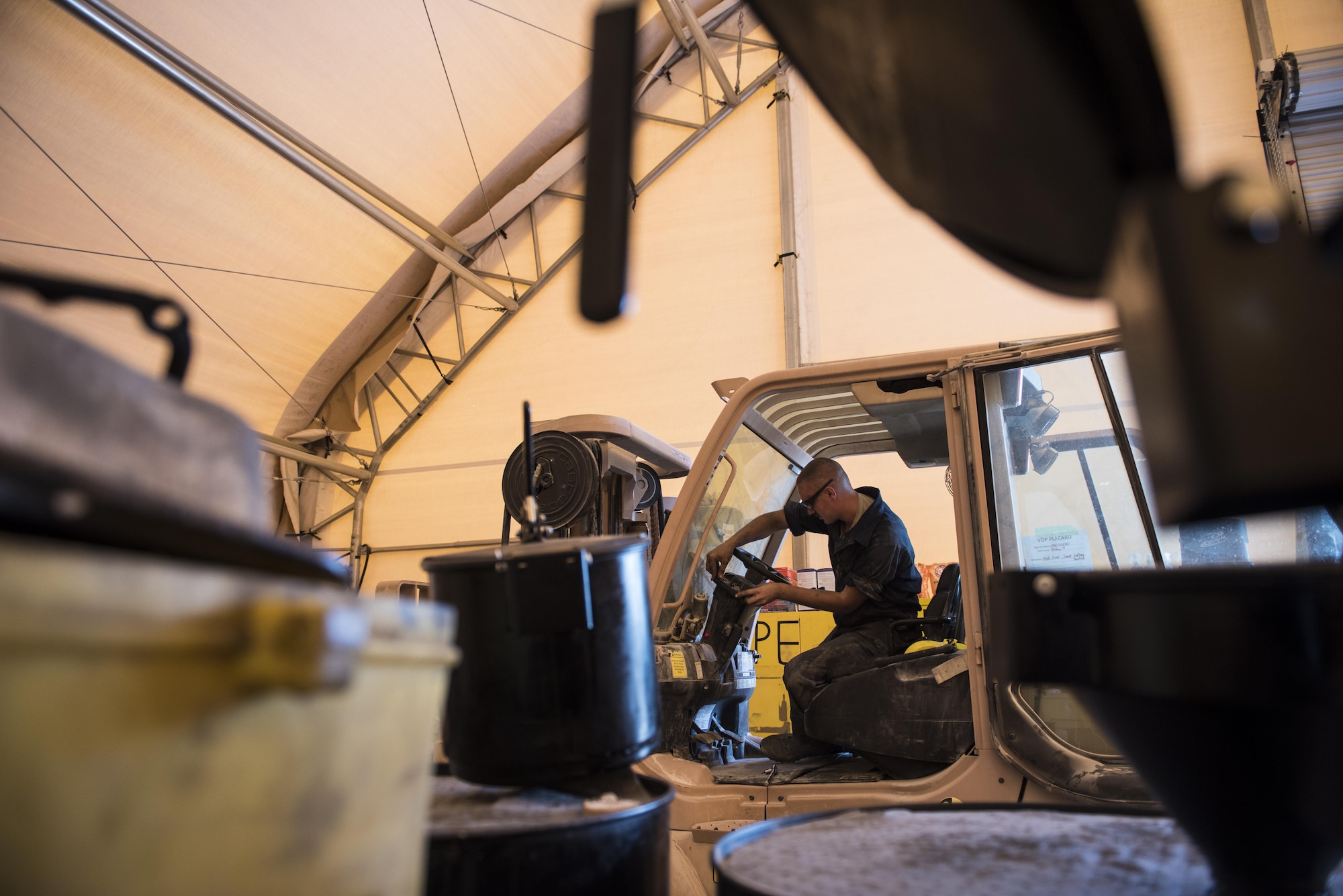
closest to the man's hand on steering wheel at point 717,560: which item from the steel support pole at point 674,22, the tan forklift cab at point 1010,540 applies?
the tan forklift cab at point 1010,540

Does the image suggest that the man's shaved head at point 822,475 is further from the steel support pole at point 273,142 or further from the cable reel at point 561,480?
the steel support pole at point 273,142

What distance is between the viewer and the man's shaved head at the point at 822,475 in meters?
3.76

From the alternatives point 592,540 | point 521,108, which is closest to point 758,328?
point 521,108

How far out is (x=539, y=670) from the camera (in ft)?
4.78

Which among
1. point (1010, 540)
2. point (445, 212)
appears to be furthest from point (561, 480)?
point (445, 212)

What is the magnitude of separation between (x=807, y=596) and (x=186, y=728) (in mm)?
3113

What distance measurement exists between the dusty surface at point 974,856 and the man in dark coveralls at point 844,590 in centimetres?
201

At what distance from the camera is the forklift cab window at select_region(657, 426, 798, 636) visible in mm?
3635

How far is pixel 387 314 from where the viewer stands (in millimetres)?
10227

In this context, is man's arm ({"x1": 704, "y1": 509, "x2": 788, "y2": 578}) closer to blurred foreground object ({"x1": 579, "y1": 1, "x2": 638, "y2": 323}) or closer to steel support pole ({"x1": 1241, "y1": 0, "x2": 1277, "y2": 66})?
blurred foreground object ({"x1": 579, "y1": 1, "x2": 638, "y2": 323})

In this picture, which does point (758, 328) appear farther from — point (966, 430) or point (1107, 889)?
point (1107, 889)

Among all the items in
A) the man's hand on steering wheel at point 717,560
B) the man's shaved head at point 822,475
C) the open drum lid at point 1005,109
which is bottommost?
the man's hand on steering wheel at point 717,560

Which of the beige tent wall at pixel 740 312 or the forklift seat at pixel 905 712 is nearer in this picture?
the forklift seat at pixel 905 712

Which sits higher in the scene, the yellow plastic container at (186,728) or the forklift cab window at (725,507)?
the forklift cab window at (725,507)
